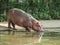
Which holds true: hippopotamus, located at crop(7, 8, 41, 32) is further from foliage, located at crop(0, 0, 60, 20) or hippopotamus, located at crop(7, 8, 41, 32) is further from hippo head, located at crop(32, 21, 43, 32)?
foliage, located at crop(0, 0, 60, 20)

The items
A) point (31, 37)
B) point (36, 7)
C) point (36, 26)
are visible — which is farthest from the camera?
point (36, 7)

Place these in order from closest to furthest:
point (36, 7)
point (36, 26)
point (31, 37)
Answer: point (31, 37) < point (36, 26) < point (36, 7)

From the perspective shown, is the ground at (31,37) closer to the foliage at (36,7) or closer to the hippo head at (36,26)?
the hippo head at (36,26)

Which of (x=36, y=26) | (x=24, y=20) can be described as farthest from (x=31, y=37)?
(x=24, y=20)

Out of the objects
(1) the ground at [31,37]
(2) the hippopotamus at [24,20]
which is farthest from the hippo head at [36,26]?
(1) the ground at [31,37]

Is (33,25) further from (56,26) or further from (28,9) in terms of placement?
(28,9)

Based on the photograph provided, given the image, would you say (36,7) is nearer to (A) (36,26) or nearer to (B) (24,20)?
(B) (24,20)

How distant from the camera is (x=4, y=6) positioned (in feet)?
51.7

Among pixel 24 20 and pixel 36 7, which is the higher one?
pixel 24 20

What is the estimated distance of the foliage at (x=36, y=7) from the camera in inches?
622

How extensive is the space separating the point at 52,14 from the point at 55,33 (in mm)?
5379

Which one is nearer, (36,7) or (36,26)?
(36,26)

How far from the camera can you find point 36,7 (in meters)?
16.5

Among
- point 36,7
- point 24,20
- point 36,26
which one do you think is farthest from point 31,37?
point 36,7
